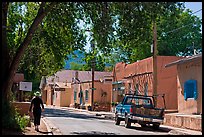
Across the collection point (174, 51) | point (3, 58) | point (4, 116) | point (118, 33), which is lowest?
point (4, 116)

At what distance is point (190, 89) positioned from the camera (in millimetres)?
24531

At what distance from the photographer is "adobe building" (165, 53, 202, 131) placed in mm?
22625

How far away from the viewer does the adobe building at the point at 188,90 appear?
74.2ft

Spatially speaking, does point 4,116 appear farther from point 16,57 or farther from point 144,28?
point 144,28

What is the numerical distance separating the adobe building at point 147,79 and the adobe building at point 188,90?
612 centimetres

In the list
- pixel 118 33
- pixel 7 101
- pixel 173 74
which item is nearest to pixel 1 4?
pixel 7 101

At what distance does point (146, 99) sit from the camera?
75.9ft

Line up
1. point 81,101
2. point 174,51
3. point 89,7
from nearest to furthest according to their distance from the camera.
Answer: point 89,7, point 174,51, point 81,101

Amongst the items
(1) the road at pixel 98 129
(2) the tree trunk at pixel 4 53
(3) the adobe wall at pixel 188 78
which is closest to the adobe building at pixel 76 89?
(3) the adobe wall at pixel 188 78

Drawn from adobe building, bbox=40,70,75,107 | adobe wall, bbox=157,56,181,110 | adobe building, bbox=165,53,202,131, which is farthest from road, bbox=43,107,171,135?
adobe building, bbox=40,70,75,107

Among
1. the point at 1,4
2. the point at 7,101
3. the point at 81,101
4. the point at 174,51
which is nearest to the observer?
the point at 1,4

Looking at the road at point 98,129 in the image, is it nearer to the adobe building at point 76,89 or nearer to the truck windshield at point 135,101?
the truck windshield at point 135,101

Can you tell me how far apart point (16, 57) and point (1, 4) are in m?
2.33

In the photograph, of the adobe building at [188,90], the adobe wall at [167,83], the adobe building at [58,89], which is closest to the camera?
the adobe building at [188,90]
